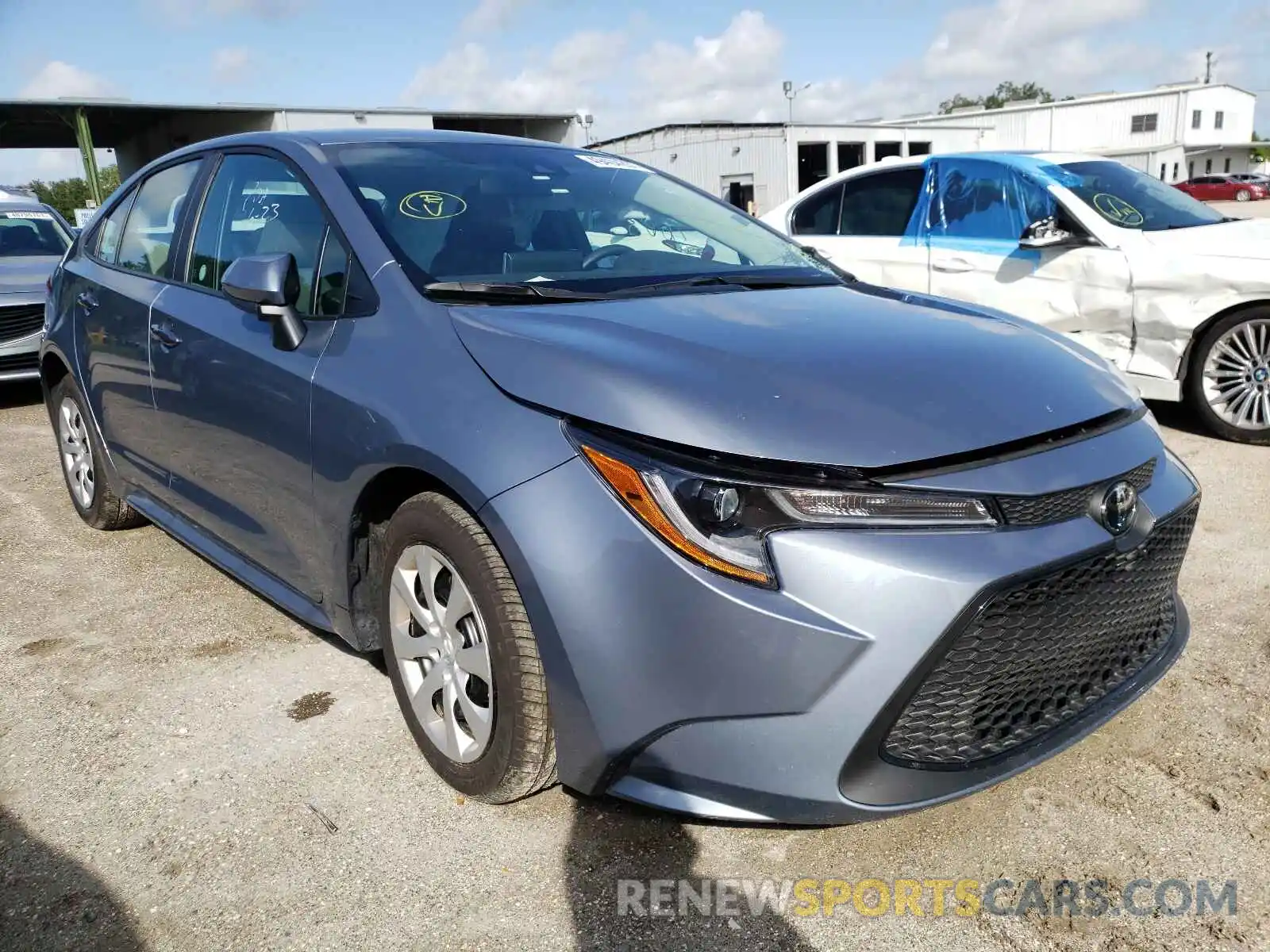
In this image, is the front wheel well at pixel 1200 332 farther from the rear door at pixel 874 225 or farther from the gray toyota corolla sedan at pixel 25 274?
the gray toyota corolla sedan at pixel 25 274

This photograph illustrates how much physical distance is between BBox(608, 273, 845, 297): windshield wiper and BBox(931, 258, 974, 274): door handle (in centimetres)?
339

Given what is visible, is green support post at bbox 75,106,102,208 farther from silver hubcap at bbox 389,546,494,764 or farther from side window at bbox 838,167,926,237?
silver hubcap at bbox 389,546,494,764

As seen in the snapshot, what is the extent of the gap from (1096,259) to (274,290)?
15.3ft

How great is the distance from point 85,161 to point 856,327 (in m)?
34.4

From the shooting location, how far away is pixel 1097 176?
6.08 m

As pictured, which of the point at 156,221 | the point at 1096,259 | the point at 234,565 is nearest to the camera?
the point at 234,565

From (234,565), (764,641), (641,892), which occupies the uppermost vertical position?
(764,641)

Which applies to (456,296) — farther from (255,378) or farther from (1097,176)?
(1097,176)

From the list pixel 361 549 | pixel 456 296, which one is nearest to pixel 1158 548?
pixel 456 296

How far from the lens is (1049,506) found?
189cm

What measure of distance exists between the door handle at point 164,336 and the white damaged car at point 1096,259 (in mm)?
3147

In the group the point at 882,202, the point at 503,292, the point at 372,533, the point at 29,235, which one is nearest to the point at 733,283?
the point at 503,292

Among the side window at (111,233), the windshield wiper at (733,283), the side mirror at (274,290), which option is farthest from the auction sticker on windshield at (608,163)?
the side window at (111,233)

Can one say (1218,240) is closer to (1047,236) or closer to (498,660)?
(1047,236)
